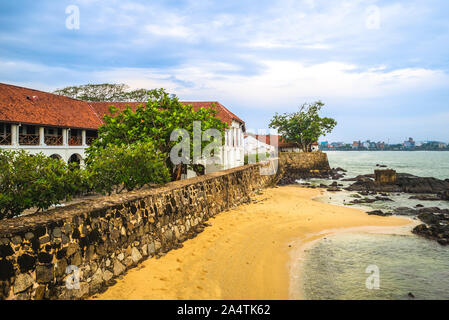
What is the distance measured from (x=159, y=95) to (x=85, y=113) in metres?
19.1

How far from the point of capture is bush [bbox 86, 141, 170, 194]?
11.4 meters

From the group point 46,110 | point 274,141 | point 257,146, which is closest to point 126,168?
point 46,110

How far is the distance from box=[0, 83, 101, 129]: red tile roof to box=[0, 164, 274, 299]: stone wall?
1909 cm

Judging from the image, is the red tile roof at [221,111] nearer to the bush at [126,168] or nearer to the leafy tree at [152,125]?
the leafy tree at [152,125]

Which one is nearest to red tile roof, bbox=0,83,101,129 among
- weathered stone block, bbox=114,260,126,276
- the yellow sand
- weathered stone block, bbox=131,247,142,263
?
the yellow sand

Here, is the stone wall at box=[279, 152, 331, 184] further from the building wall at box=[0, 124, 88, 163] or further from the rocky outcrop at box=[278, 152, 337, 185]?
the building wall at box=[0, 124, 88, 163]

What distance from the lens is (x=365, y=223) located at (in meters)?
15.1

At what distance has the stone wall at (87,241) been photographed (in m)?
4.80

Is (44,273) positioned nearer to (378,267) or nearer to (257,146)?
(378,267)

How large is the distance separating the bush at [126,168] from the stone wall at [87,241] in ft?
7.71

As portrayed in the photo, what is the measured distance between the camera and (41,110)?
26156 millimetres

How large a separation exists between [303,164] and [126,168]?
144 ft

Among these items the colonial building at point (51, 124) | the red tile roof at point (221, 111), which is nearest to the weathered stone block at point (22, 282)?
the colonial building at point (51, 124)
